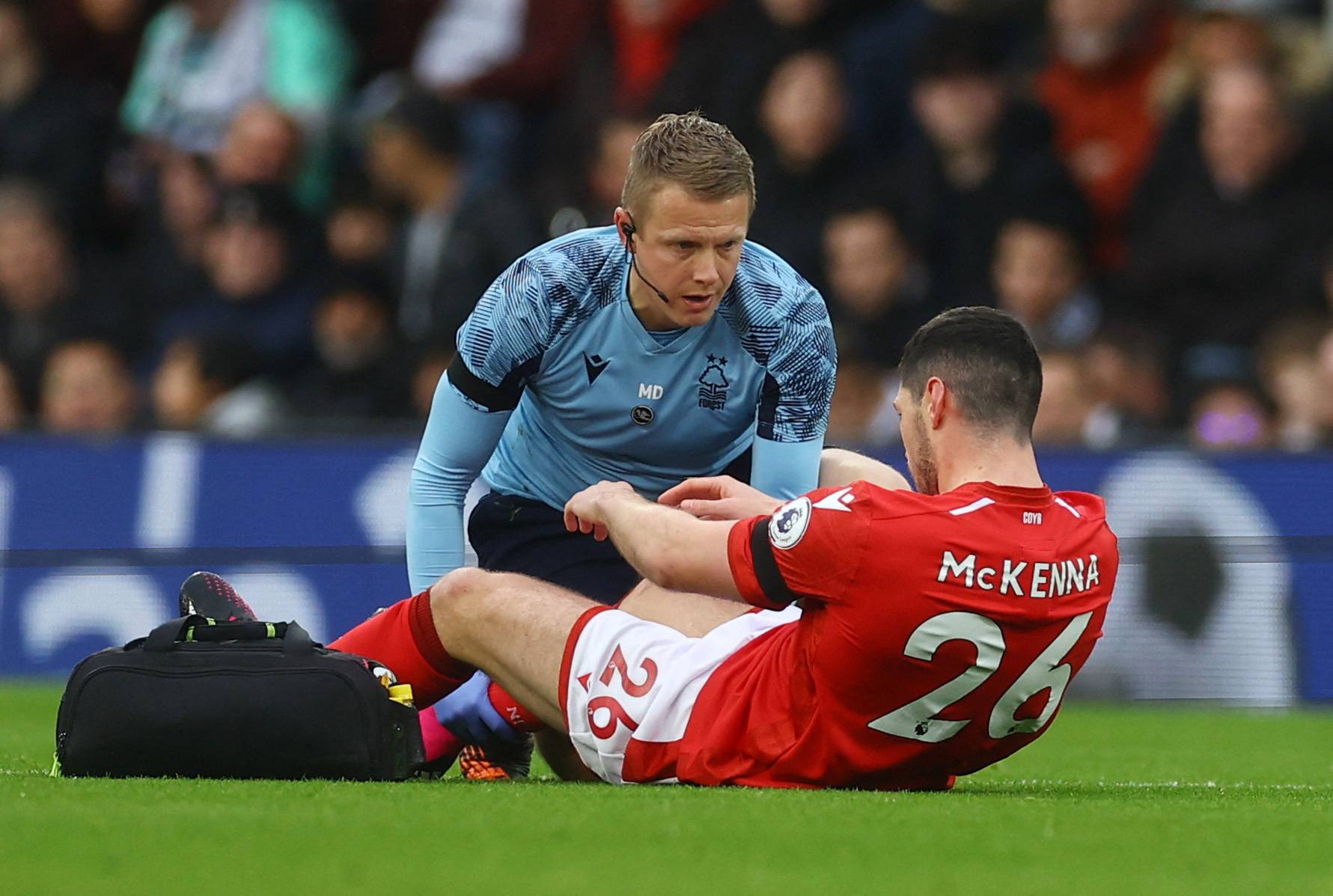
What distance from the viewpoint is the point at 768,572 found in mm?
4605

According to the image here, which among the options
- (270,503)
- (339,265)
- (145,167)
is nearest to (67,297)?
(145,167)

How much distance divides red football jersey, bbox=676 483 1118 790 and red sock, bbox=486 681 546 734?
2.38ft

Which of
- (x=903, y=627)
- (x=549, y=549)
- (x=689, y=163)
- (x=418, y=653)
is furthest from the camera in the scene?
(x=549, y=549)

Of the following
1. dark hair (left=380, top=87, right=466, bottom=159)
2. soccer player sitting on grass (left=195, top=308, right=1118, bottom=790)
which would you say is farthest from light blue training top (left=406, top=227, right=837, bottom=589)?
dark hair (left=380, top=87, right=466, bottom=159)

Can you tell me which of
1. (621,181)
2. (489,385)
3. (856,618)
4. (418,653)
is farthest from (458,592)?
Answer: (621,181)

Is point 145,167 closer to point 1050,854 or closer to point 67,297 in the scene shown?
point 67,297

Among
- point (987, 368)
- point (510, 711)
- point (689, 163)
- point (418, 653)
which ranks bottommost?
point (510, 711)

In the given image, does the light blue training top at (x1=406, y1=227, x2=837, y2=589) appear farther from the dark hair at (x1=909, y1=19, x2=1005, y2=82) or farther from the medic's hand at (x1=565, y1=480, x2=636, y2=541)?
the dark hair at (x1=909, y1=19, x2=1005, y2=82)

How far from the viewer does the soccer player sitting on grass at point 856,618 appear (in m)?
4.57

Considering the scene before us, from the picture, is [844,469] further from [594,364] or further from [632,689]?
[632,689]

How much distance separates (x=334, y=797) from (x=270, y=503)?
6.44 meters

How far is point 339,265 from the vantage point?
12.7m

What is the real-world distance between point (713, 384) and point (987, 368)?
1.55 metres

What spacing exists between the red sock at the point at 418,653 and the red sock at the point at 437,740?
24 centimetres
